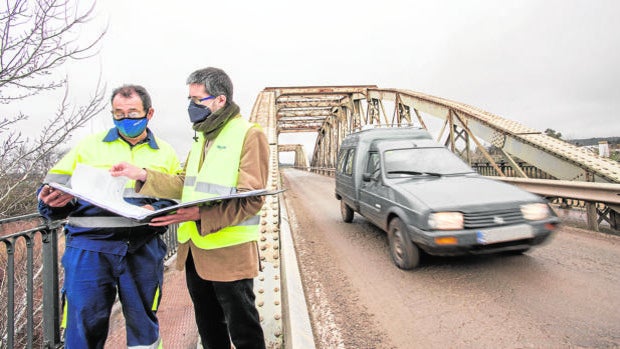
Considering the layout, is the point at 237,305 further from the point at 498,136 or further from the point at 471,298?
the point at 498,136

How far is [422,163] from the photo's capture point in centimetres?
475

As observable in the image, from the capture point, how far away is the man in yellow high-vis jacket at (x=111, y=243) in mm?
1761

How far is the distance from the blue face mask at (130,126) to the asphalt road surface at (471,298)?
202cm

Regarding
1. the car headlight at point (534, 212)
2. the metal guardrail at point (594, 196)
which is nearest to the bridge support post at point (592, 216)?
the metal guardrail at point (594, 196)

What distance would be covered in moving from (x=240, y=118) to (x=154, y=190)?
0.66 metres

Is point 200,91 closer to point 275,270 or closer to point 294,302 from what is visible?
point 275,270

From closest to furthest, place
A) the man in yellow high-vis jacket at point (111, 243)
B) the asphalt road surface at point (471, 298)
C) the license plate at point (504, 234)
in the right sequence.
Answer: the man in yellow high-vis jacket at point (111, 243)
the asphalt road surface at point (471, 298)
the license plate at point (504, 234)

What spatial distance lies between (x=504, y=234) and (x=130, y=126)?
11.5 ft

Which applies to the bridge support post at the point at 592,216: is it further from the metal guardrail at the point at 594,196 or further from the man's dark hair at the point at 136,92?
the man's dark hair at the point at 136,92

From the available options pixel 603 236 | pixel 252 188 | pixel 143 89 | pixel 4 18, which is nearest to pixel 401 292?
pixel 252 188

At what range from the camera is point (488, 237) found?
3.21 m

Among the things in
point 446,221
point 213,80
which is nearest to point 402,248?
point 446,221

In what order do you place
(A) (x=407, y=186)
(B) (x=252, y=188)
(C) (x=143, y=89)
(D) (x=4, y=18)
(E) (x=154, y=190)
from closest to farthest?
(B) (x=252, y=188) → (E) (x=154, y=190) → (C) (x=143, y=89) → (D) (x=4, y=18) → (A) (x=407, y=186)

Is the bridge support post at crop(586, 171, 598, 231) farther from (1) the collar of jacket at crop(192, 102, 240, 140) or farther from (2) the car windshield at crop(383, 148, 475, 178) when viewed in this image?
(1) the collar of jacket at crop(192, 102, 240, 140)
